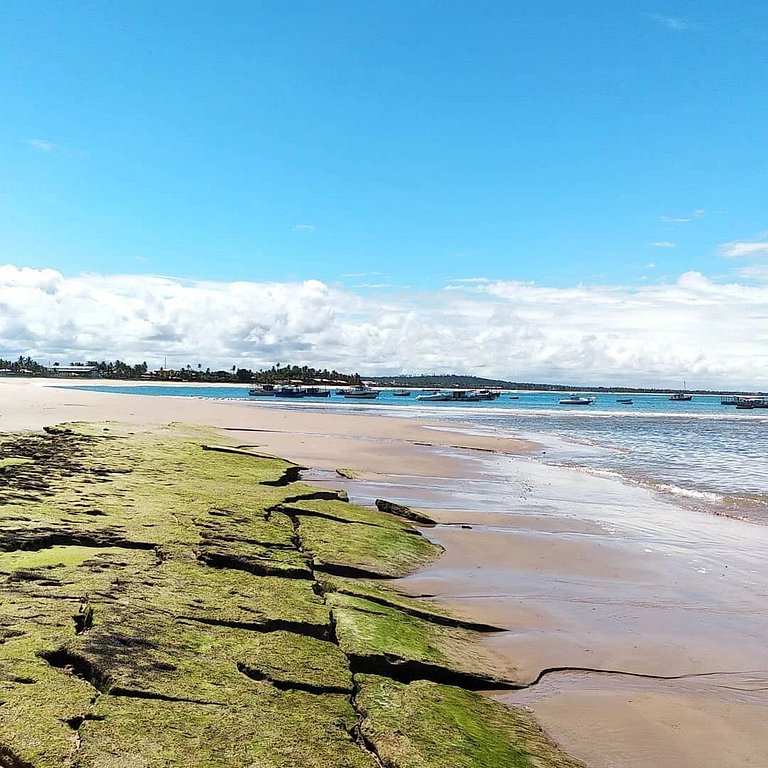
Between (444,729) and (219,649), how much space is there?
6.46 feet

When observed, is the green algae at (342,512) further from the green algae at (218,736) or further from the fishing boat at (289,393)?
the fishing boat at (289,393)

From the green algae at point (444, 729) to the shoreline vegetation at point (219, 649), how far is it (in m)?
0.02

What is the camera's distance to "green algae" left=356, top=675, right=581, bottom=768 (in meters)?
4.88

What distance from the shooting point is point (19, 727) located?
4207mm

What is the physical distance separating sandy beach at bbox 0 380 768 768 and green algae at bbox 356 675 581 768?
0.46 m

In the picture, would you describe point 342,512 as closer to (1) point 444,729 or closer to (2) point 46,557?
(2) point 46,557

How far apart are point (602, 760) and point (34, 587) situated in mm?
5244

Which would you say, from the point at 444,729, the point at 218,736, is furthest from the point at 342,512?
the point at 218,736

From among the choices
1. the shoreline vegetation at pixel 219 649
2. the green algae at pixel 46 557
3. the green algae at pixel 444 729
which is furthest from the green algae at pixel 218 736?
the green algae at pixel 46 557

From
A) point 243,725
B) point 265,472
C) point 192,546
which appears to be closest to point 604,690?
point 243,725

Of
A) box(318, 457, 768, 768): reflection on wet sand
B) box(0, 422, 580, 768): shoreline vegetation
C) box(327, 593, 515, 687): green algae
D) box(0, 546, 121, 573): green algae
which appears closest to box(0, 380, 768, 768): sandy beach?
box(318, 457, 768, 768): reflection on wet sand

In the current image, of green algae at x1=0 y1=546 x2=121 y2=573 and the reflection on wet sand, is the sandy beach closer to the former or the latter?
the reflection on wet sand

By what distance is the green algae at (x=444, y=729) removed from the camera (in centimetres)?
488

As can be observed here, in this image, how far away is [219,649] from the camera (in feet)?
19.2
